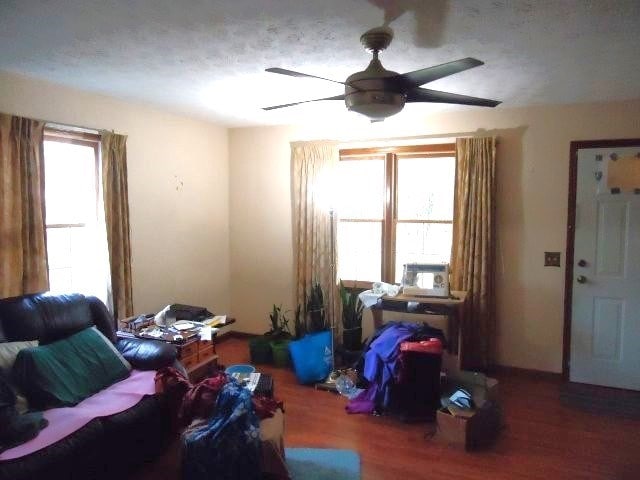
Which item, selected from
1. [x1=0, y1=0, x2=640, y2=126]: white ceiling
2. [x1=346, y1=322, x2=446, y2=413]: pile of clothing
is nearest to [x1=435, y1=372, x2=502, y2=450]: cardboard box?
[x1=346, y1=322, x2=446, y2=413]: pile of clothing

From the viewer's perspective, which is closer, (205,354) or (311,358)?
(205,354)

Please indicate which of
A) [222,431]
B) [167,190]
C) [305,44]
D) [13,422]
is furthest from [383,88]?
[167,190]

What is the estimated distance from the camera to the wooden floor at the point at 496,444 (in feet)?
8.34

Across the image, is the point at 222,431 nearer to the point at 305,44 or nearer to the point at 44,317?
the point at 44,317

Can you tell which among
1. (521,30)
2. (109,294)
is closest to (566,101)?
(521,30)

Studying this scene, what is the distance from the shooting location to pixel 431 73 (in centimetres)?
187

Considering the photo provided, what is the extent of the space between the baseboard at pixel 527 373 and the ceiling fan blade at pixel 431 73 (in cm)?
298

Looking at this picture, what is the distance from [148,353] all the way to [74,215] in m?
1.29

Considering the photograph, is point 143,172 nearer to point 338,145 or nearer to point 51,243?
point 51,243

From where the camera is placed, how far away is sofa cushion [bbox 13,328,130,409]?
2.34 m

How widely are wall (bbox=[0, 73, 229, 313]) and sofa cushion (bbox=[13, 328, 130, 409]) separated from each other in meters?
1.03

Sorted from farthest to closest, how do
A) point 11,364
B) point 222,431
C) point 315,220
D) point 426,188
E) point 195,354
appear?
1. point 315,220
2. point 426,188
3. point 195,354
4. point 11,364
5. point 222,431

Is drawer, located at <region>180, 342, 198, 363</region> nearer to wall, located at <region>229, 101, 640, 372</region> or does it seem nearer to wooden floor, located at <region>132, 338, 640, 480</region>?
wooden floor, located at <region>132, 338, 640, 480</region>

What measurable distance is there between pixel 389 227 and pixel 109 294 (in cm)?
257
